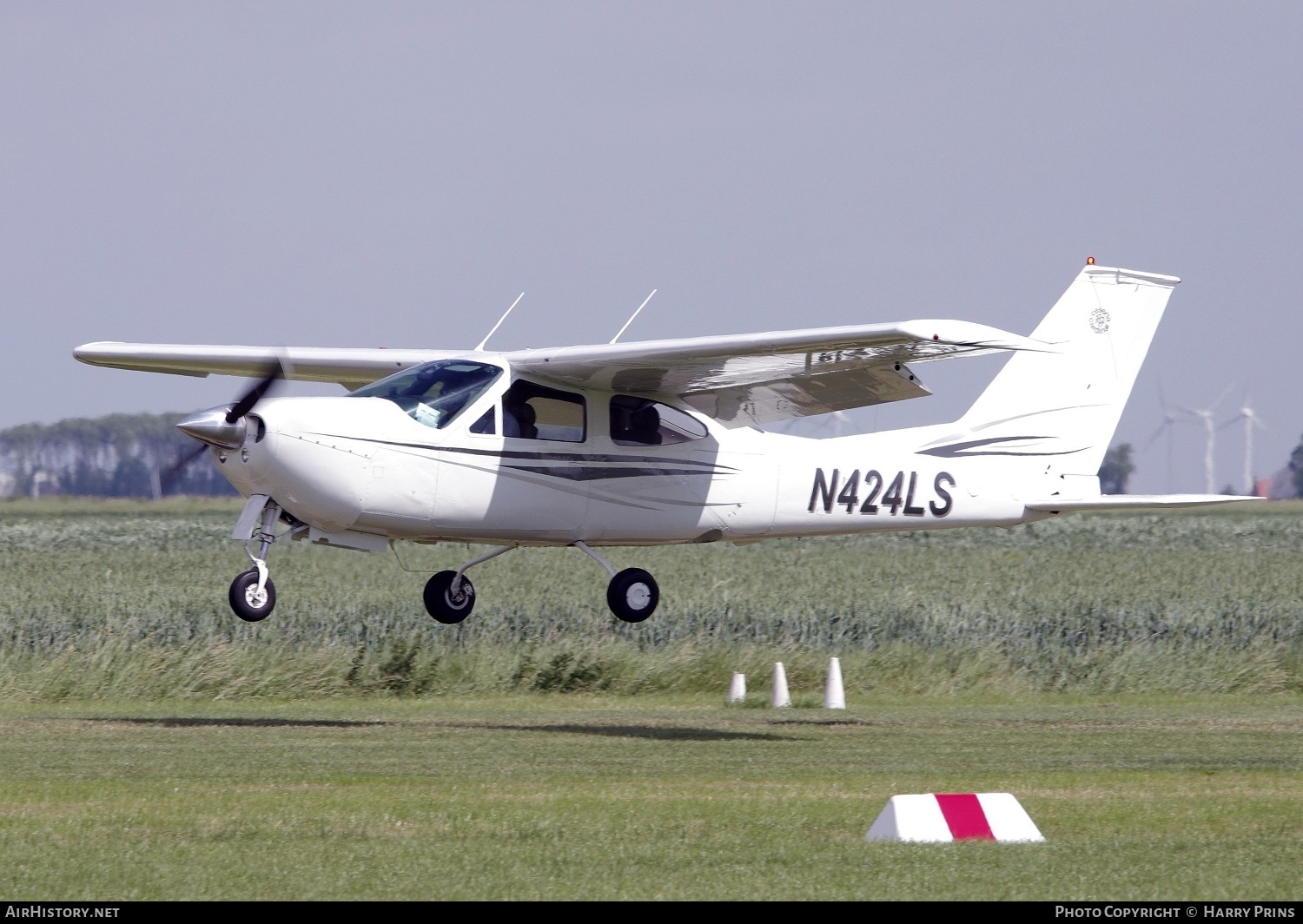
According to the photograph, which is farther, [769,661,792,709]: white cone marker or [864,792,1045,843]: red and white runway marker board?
[769,661,792,709]: white cone marker

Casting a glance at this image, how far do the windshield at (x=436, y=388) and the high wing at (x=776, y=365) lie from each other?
1.43 feet

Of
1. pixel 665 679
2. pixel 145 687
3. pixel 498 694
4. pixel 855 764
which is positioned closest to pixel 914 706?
pixel 665 679

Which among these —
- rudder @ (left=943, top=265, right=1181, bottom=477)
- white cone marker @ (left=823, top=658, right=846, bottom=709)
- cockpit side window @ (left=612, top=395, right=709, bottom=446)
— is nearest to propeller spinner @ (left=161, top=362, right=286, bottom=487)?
cockpit side window @ (left=612, top=395, right=709, bottom=446)

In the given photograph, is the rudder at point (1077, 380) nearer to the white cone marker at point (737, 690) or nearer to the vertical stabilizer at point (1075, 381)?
the vertical stabilizer at point (1075, 381)

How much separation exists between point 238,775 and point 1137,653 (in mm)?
14715

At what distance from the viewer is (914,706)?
2067 centimetres

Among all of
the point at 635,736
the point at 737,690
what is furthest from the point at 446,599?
the point at 737,690

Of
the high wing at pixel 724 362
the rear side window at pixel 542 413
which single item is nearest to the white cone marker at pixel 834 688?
the high wing at pixel 724 362

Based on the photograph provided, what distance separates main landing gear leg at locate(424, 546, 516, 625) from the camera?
1791 cm

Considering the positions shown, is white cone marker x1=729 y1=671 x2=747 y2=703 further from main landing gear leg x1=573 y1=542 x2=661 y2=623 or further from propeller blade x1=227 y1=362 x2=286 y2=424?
propeller blade x1=227 y1=362 x2=286 y2=424

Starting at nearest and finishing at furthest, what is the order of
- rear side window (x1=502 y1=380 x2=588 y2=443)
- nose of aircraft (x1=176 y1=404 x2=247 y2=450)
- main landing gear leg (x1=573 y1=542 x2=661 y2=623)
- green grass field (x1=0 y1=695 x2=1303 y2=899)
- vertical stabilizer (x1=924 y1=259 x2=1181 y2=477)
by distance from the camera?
green grass field (x1=0 y1=695 x2=1303 y2=899) < nose of aircraft (x1=176 y1=404 x2=247 y2=450) < rear side window (x1=502 y1=380 x2=588 y2=443) < main landing gear leg (x1=573 y1=542 x2=661 y2=623) < vertical stabilizer (x1=924 y1=259 x2=1181 y2=477)

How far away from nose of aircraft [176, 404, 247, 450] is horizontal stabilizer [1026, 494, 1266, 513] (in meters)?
8.75

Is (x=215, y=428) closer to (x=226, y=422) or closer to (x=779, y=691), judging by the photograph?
(x=226, y=422)
